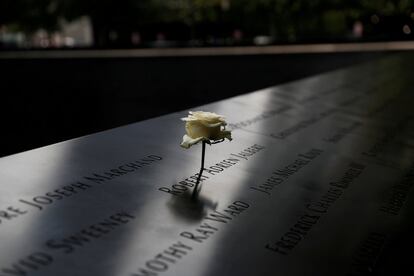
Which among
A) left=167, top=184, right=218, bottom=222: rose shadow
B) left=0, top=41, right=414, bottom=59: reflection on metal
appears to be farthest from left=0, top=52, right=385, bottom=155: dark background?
left=167, top=184, right=218, bottom=222: rose shadow

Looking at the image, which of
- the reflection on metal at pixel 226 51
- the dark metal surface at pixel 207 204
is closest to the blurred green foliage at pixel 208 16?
the reflection on metal at pixel 226 51

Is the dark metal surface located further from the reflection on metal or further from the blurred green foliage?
the blurred green foliage

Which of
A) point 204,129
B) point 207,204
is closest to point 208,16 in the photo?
point 204,129

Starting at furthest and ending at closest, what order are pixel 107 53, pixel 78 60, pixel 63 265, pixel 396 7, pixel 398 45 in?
1. pixel 396 7
2. pixel 398 45
3. pixel 107 53
4. pixel 78 60
5. pixel 63 265

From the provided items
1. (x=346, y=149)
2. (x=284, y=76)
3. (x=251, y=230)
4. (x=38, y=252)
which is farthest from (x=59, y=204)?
(x=284, y=76)

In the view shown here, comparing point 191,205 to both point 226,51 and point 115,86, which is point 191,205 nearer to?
point 115,86

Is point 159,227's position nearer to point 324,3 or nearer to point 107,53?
point 107,53

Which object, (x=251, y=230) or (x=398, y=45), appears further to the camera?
(x=398, y=45)
